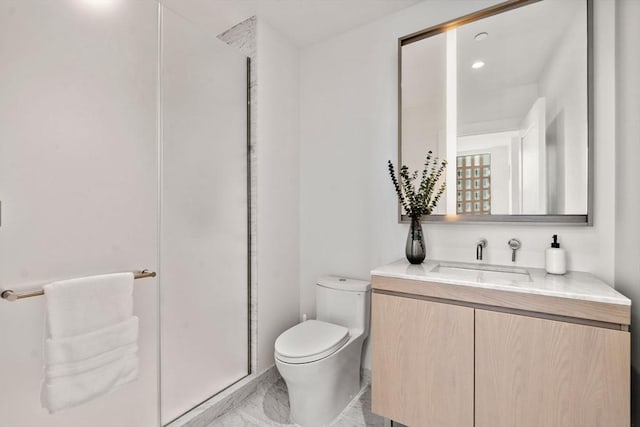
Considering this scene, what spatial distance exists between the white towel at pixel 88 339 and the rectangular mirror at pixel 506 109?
156cm

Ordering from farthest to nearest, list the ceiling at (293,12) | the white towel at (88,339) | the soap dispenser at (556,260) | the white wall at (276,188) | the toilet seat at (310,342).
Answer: the white wall at (276,188), the ceiling at (293,12), the toilet seat at (310,342), the soap dispenser at (556,260), the white towel at (88,339)

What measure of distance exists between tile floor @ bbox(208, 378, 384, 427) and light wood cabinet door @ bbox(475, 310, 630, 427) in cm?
70

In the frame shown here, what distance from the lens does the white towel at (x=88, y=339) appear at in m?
1.18

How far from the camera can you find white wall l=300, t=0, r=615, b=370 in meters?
1.47

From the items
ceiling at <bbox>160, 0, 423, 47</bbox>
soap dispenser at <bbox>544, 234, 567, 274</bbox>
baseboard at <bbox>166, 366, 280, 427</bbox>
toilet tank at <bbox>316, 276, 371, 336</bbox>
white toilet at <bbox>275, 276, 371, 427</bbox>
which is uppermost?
ceiling at <bbox>160, 0, 423, 47</bbox>

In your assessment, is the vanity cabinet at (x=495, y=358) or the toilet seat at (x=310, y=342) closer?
the vanity cabinet at (x=495, y=358)

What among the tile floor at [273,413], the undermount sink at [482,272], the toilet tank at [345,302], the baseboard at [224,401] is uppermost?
the undermount sink at [482,272]

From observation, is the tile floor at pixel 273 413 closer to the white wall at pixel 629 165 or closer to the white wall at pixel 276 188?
the white wall at pixel 276 188

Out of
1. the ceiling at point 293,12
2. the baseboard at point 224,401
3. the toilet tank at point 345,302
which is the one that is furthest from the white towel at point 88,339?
the ceiling at point 293,12

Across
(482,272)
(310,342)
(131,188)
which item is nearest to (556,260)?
(482,272)

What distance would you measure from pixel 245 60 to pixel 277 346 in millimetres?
1825

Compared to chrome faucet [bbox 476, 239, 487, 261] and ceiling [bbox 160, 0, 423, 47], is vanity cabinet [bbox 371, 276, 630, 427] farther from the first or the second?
ceiling [bbox 160, 0, 423, 47]

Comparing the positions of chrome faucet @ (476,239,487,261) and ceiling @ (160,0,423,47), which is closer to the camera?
chrome faucet @ (476,239,487,261)

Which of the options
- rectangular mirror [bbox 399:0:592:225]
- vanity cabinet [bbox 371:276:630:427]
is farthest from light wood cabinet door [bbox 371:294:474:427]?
rectangular mirror [bbox 399:0:592:225]
